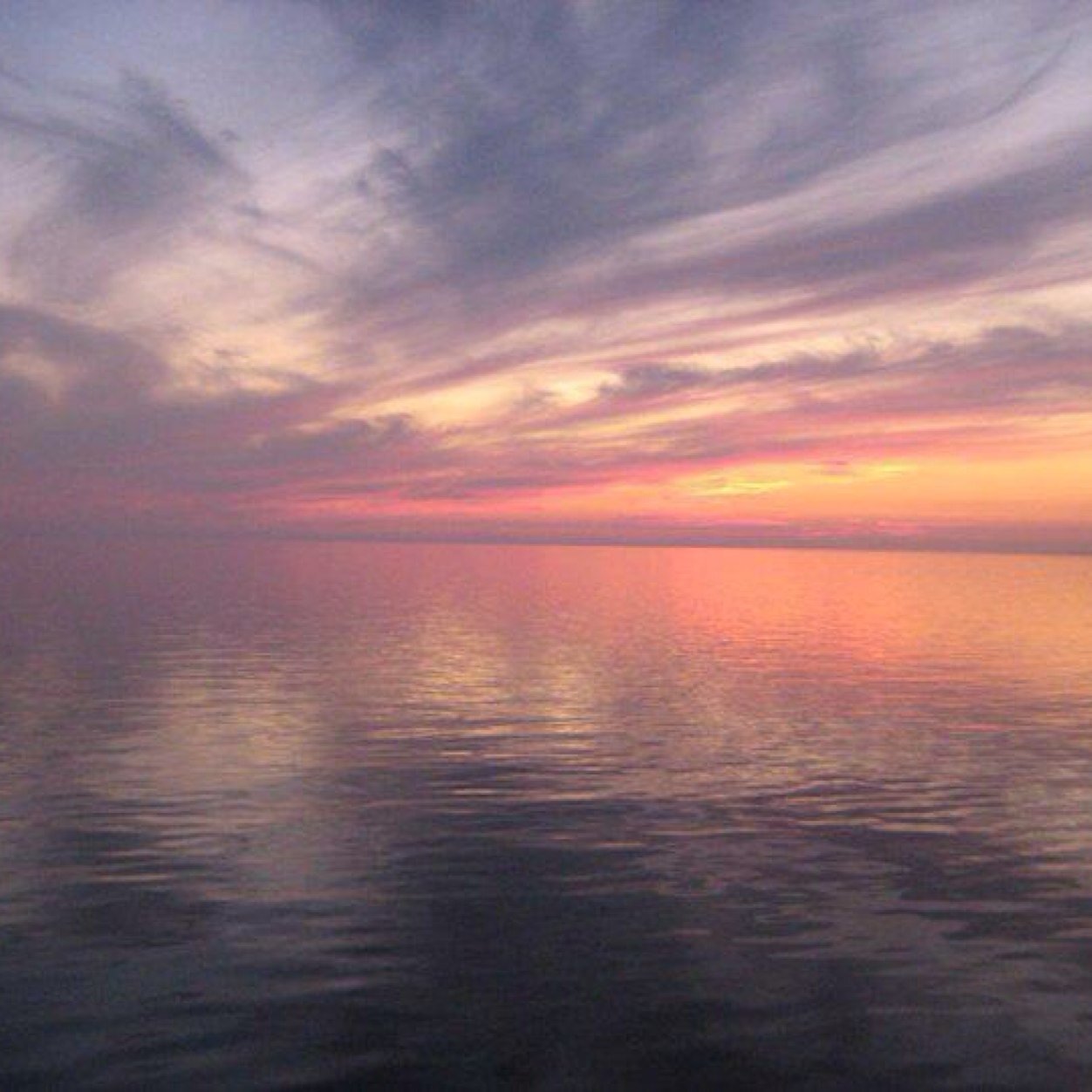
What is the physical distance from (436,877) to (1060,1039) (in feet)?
45.0

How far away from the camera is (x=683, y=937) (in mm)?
21391

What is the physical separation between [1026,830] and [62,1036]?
2480cm

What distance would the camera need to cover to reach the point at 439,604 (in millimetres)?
128000

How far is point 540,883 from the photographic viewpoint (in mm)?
25047

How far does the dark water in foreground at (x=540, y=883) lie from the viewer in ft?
A: 55.4

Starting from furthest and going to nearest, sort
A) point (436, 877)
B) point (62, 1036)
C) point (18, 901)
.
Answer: point (436, 877) → point (18, 901) → point (62, 1036)

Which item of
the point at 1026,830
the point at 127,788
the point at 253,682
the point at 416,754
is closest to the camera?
the point at 1026,830

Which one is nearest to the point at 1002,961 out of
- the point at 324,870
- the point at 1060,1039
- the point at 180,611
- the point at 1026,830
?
the point at 1060,1039

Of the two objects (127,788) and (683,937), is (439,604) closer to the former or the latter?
(127,788)

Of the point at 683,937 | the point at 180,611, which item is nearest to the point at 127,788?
the point at 683,937

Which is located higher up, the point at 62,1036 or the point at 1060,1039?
the point at 62,1036

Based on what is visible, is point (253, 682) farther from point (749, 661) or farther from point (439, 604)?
point (439, 604)

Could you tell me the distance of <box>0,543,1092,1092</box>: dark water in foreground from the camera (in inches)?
664

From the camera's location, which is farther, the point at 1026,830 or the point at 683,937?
the point at 1026,830
